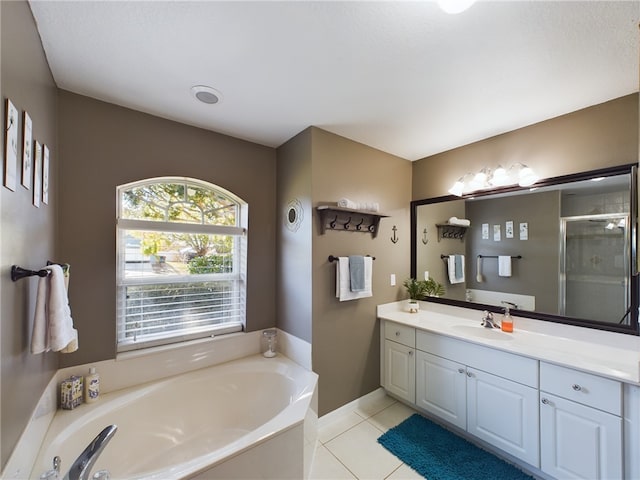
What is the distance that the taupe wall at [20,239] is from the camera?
0.94 meters

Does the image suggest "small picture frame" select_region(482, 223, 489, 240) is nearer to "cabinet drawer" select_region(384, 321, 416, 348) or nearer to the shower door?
the shower door

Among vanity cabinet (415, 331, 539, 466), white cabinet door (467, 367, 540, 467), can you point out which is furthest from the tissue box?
white cabinet door (467, 367, 540, 467)

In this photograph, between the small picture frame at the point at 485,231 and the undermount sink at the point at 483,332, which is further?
the small picture frame at the point at 485,231

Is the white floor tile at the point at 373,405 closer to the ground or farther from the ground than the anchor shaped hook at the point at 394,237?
closer to the ground

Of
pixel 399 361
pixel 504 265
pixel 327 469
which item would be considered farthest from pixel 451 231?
pixel 327 469

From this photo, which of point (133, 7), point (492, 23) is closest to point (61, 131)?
point (133, 7)

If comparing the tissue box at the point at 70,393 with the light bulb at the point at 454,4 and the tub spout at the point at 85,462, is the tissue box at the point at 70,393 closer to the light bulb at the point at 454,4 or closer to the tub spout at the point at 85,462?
the tub spout at the point at 85,462

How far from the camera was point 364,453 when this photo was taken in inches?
76.2

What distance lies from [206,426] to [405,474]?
1.45 m

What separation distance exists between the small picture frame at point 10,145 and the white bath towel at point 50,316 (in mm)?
394

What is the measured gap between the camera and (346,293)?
229 centimetres

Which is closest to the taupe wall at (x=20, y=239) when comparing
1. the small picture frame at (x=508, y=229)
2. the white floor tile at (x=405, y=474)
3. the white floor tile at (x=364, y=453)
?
the white floor tile at (x=364, y=453)

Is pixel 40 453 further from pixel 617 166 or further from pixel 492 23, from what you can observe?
pixel 617 166

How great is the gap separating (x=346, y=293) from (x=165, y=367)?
1.52 m
